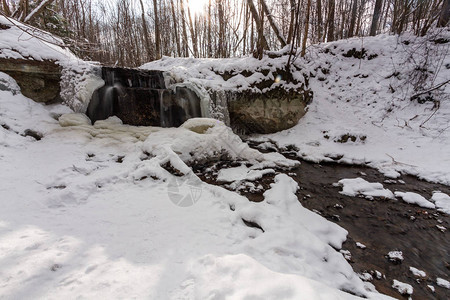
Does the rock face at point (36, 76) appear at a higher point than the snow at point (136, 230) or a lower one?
higher

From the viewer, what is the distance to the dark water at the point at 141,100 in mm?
5684

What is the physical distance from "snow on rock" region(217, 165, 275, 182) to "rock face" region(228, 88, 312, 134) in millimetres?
3068

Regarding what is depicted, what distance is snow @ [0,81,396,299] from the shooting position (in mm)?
1413

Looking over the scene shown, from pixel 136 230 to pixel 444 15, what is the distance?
11.5 m

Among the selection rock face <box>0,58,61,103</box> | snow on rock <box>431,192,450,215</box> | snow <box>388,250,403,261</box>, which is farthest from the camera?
rock face <box>0,58,61,103</box>

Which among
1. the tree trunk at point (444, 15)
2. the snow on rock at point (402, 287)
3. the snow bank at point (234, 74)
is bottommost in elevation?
the snow on rock at point (402, 287)

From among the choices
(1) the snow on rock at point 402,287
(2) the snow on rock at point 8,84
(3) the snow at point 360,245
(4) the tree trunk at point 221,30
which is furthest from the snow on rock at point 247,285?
(4) the tree trunk at point 221,30

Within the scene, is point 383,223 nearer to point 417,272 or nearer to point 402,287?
point 417,272

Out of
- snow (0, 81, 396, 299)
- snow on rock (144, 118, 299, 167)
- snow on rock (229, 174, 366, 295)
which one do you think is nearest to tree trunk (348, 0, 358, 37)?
snow on rock (144, 118, 299, 167)

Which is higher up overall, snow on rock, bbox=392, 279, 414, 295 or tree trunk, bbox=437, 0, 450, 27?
tree trunk, bbox=437, 0, 450, 27

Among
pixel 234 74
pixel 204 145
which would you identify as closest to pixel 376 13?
pixel 234 74

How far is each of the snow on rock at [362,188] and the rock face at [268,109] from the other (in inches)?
136

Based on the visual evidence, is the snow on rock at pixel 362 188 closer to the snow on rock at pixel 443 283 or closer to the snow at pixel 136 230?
the snow at pixel 136 230

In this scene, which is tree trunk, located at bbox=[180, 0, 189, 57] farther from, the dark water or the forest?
the dark water
